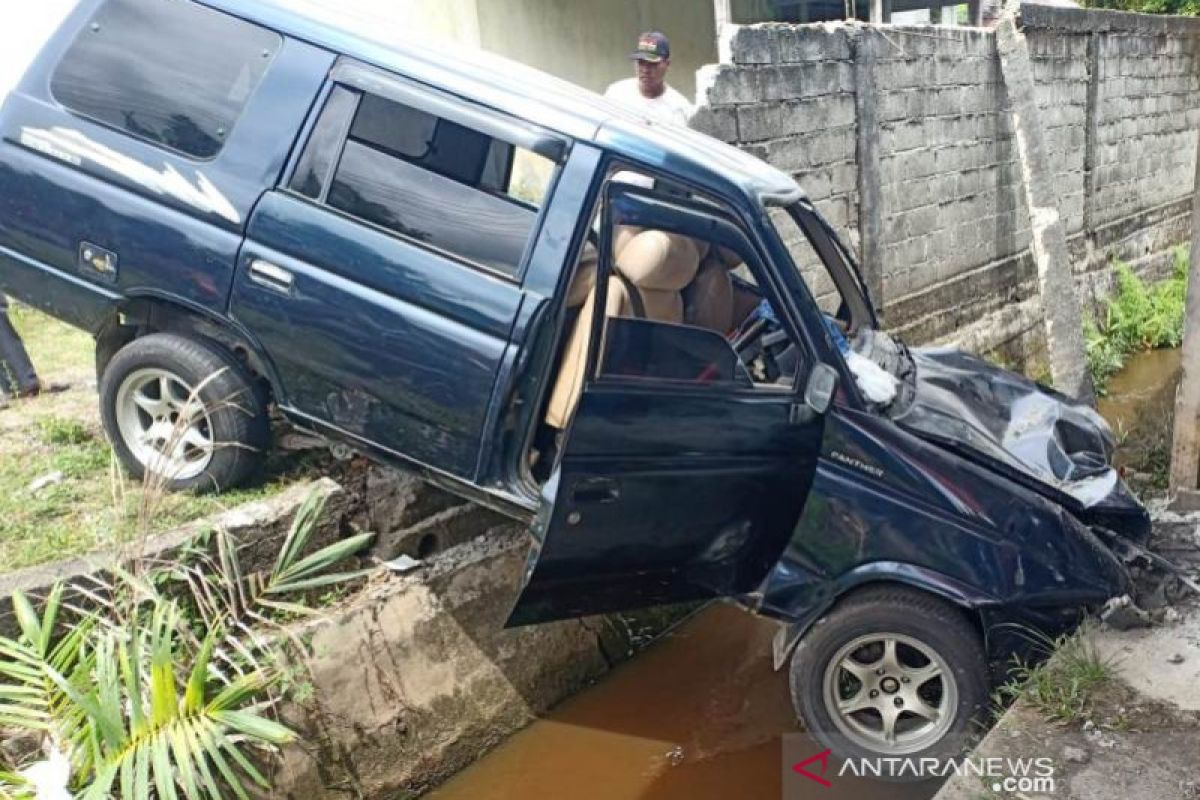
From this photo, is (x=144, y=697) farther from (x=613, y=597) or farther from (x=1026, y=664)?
(x=1026, y=664)

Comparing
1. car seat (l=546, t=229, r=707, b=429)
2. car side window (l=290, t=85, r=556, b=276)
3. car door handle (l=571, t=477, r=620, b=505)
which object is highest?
car side window (l=290, t=85, r=556, b=276)

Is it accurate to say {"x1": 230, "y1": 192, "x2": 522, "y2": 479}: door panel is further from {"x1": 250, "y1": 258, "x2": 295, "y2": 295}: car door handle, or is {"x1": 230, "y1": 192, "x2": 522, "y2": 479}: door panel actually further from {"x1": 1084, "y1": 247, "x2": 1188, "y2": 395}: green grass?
{"x1": 1084, "y1": 247, "x2": 1188, "y2": 395}: green grass

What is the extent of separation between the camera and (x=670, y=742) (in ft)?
13.4

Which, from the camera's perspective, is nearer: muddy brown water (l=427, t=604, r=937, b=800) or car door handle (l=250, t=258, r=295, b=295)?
car door handle (l=250, t=258, r=295, b=295)

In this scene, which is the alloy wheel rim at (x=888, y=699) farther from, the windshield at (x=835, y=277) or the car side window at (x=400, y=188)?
the car side window at (x=400, y=188)

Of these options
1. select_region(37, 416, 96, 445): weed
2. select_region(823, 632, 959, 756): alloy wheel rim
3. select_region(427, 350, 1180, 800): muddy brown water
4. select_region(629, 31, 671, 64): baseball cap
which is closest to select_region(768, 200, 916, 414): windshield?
select_region(823, 632, 959, 756): alloy wheel rim

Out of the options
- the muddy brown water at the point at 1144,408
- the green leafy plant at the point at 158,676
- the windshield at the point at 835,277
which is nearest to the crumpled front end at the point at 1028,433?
the windshield at the point at 835,277

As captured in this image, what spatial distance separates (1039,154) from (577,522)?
686cm

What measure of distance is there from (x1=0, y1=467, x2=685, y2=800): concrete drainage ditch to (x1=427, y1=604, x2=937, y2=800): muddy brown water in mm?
133

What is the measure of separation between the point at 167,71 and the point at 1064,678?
3940mm

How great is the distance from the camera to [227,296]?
3.59 metres

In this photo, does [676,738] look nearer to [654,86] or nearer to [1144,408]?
[654,86]

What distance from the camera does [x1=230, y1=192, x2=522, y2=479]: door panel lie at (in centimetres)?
339

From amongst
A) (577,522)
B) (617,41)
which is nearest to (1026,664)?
(577,522)
